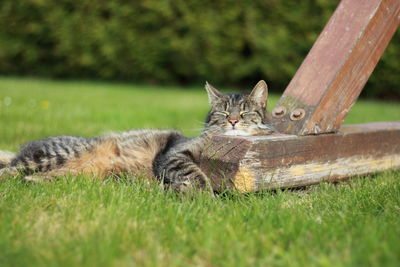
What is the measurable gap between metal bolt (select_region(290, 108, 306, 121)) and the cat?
187 millimetres

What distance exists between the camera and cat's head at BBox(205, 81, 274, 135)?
3.20 m

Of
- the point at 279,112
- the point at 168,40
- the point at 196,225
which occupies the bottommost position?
the point at 168,40

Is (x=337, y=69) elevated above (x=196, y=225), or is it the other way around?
(x=337, y=69)

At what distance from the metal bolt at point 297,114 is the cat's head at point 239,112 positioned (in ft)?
0.93

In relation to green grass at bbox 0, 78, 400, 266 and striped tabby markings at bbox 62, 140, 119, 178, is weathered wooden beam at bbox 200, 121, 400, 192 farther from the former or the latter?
striped tabby markings at bbox 62, 140, 119, 178

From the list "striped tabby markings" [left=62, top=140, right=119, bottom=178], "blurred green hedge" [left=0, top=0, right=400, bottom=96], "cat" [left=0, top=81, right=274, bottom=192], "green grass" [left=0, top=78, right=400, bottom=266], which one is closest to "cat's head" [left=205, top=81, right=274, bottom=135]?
"cat" [left=0, top=81, right=274, bottom=192]

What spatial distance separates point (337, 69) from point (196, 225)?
1.35 m

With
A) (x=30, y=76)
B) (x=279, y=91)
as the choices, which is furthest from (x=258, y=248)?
(x=30, y=76)

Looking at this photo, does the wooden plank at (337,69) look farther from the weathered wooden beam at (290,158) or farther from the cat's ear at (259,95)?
the cat's ear at (259,95)

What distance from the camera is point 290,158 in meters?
2.71

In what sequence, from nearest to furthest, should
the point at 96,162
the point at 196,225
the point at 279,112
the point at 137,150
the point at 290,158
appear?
the point at 196,225
the point at 290,158
the point at 279,112
the point at 96,162
the point at 137,150

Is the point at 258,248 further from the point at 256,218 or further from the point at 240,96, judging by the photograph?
the point at 240,96

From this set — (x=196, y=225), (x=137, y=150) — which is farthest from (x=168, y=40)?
(x=196, y=225)

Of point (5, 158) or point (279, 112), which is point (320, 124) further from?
point (5, 158)
